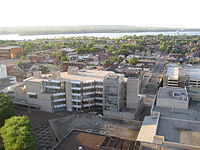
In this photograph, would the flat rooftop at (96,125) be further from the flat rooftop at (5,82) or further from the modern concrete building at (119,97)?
the flat rooftop at (5,82)

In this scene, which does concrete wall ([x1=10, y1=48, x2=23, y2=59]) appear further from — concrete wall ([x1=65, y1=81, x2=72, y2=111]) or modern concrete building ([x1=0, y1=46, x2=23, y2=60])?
concrete wall ([x1=65, y1=81, x2=72, y2=111])

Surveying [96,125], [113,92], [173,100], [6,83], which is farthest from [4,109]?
[173,100]

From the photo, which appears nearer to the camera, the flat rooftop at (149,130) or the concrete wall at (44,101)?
the flat rooftop at (149,130)

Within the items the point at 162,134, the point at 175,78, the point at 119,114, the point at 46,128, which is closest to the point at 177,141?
the point at 162,134

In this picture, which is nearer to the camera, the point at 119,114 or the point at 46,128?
the point at 46,128

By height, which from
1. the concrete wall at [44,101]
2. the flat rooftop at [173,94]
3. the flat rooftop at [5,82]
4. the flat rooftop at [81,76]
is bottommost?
the concrete wall at [44,101]

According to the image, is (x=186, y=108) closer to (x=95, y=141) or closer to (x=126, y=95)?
(x=126, y=95)

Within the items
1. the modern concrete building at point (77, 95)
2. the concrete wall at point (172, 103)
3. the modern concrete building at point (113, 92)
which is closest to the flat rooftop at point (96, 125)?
the modern concrete building at point (113, 92)
